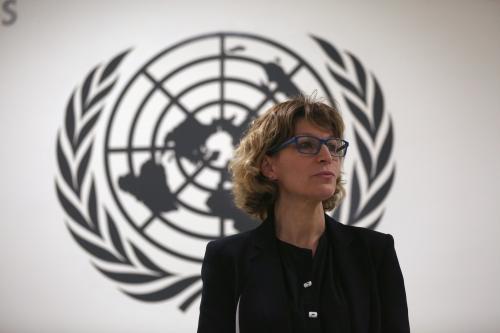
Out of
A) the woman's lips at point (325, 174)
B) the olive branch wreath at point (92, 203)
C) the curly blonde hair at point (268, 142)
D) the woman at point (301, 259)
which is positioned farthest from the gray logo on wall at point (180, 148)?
the woman's lips at point (325, 174)

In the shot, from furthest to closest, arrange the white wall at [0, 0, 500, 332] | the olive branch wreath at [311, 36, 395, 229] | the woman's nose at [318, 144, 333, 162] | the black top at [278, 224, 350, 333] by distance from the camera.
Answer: the olive branch wreath at [311, 36, 395, 229], the white wall at [0, 0, 500, 332], the woman's nose at [318, 144, 333, 162], the black top at [278, 224, 350, 333]

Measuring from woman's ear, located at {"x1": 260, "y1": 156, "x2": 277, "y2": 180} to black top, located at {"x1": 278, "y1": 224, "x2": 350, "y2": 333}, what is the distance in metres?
0.18

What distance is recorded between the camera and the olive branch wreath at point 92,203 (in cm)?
260

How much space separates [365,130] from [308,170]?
1.65m

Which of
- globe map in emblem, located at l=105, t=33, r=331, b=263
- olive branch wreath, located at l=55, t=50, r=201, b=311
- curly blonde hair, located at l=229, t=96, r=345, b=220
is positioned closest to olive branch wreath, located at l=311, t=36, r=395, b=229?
globe map in emblem, located at l=105, t=33, r=331, b=263

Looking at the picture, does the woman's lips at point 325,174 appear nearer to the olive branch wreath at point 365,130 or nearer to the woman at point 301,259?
the woman at point 301,259

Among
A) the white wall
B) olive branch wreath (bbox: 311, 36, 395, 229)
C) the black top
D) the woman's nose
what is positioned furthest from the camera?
olive branch wreath (bbox: 311, 36, 395, 229)

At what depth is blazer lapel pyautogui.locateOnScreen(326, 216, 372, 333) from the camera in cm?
109

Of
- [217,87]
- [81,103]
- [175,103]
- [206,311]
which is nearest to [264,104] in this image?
[217,87]

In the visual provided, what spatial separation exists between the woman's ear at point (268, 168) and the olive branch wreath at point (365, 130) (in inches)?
57.9

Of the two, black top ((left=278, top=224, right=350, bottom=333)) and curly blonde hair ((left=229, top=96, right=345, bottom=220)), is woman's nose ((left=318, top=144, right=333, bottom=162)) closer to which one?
curly blonde hair ((left=229, top=96, right=345, bottom=220))

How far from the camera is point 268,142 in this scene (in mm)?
1246

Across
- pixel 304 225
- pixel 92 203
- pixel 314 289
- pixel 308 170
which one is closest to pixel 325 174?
pixel 308 170

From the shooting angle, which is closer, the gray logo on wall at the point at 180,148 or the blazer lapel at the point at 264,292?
the blazer lapel at the point at 264,292
